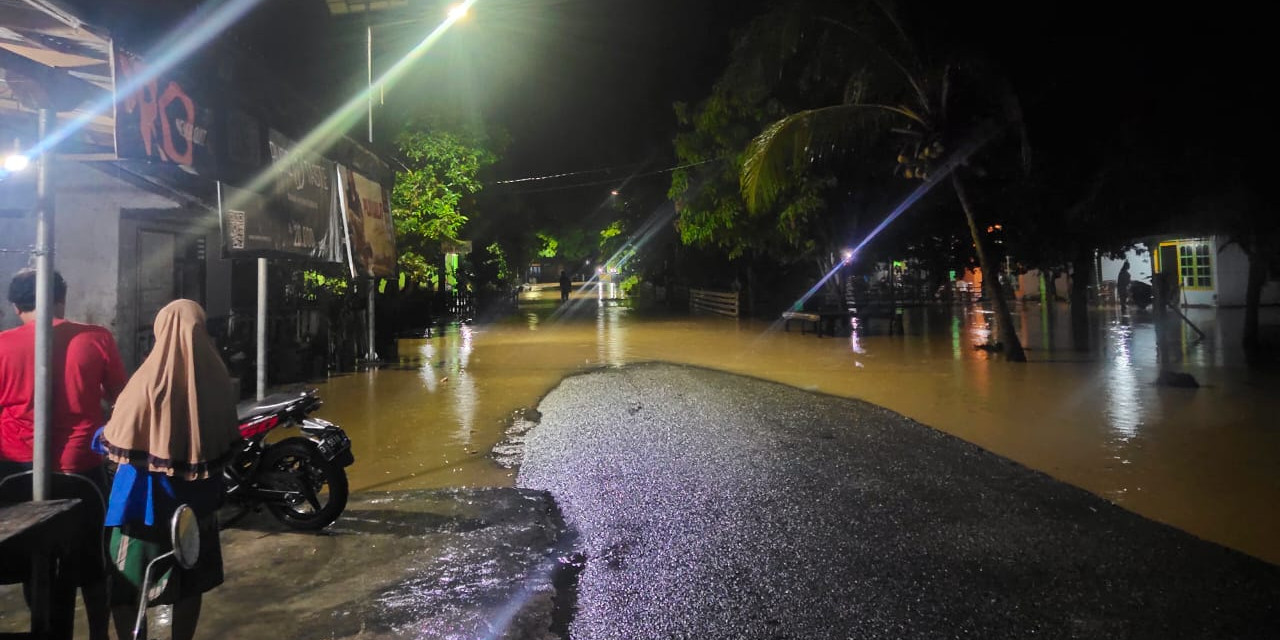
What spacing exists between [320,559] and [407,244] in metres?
13.6

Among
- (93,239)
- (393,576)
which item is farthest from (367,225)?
(393,576)

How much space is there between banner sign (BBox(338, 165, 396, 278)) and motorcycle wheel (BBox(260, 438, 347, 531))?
5.39m

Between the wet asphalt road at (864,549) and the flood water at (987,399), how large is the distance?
0.58 metres

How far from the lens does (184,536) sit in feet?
10.4

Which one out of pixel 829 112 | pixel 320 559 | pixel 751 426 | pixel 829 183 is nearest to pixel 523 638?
pixel 320 559

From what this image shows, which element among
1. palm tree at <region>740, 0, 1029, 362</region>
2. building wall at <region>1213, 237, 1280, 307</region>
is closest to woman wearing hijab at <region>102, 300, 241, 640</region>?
palm tree at <region>740, 0, 1029, 362</region>

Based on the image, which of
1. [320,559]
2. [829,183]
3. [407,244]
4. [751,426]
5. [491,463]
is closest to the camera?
[320,559]

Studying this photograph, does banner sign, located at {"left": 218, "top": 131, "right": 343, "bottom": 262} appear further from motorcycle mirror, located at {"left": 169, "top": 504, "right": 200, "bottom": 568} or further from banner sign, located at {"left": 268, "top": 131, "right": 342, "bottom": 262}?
motorcycle mirror, located at {"left": 169, "top": 504, "right": 200, "bottom": 568}

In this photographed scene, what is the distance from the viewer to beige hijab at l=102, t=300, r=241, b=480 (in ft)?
10.5

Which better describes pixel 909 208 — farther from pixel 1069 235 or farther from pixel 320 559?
pixel 320 559

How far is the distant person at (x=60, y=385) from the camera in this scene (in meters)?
3.63

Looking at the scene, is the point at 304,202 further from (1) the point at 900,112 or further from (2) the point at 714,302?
(2) the point at 714,302

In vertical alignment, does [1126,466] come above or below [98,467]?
below

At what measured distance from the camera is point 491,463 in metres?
7.25
